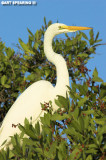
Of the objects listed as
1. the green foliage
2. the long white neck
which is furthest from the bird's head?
the green foliage

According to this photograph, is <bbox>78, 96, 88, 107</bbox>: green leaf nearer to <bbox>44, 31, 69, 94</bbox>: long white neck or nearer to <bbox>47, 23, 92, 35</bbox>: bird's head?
<bbox>44, 31, 69, 94</bbox>: long white neck

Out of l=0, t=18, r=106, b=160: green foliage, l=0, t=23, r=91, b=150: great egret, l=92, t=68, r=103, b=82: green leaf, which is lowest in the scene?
l=0, t=18, r=106, b=160: green foliage

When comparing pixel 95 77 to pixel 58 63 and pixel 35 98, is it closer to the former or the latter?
pixel 58 63

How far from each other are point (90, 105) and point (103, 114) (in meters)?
0.20

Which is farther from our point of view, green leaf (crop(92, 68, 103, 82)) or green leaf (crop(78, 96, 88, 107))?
green leaf (crop(92, 68, 103, 82))

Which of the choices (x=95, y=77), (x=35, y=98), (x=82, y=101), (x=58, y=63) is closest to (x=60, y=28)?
(x=58, y=63)

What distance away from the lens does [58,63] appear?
241 inches

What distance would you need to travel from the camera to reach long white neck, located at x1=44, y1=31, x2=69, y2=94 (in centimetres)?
598

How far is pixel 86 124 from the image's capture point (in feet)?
10.3

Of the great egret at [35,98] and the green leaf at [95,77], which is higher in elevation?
the great egret at [35,98]

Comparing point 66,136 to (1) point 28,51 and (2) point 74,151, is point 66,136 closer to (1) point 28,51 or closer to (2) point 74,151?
(2) point 74,151

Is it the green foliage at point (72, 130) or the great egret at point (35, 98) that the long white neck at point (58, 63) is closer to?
the great egret at point (35, 98)

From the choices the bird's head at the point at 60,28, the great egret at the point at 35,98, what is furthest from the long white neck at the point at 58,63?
the bird's head at the point at 60,28

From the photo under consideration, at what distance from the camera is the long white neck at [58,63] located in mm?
5982
